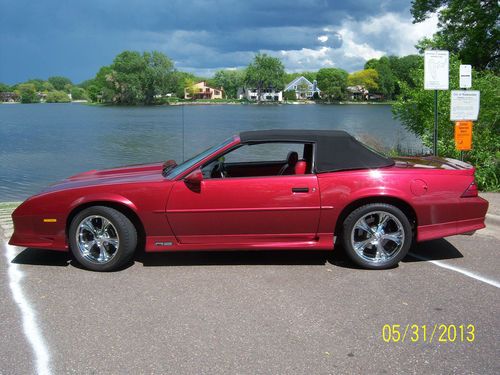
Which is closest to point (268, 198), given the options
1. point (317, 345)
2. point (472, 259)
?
point (317, 345)

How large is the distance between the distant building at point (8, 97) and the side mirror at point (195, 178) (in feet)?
555

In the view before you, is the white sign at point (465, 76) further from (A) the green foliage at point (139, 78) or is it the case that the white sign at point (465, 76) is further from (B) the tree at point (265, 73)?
(B) the tree at point (265, 73)

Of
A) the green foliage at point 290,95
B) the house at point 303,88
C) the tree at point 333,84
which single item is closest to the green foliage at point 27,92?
the green foliage at point 290,95

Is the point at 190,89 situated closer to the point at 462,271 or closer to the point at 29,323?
the point at 462,271

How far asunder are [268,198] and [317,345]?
1676 millimetres

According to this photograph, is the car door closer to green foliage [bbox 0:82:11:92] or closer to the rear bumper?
the rear bumper

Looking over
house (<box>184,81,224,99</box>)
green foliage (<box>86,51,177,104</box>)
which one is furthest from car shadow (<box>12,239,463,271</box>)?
house (<box>184,81,224,99</box>)

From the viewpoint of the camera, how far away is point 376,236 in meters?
4.77

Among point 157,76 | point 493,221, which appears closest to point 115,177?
point 493,221

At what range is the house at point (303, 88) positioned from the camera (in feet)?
496

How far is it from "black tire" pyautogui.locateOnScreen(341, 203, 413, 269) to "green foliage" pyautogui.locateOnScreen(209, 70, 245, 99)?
14537 centimetres

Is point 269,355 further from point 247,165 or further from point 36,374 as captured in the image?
point 247,165

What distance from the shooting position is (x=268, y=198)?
4.63m
